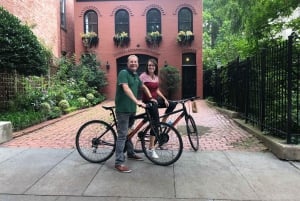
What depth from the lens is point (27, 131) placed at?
948 centimetres

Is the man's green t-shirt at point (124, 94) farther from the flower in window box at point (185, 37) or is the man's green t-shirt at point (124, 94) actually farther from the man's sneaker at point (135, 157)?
the flower in window box at point (185, 37)

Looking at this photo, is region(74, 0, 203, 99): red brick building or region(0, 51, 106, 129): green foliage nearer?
region(0, 51, 106, 129): green foliage

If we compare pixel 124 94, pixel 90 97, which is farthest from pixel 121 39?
pixel 124 94

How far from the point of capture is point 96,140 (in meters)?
6.12

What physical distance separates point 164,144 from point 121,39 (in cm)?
1746

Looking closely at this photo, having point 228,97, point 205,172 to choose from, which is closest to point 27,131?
point 205,172

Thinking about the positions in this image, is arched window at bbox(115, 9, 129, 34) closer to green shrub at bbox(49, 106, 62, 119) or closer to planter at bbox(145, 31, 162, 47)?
planter at bbox(145, 31, 162, 47)

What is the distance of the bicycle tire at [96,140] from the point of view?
608 cm

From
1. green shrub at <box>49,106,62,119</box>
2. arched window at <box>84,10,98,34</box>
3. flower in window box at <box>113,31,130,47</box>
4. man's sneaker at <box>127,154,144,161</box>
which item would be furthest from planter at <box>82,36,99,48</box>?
man's sneaker at <box>127,154,144,161</box>

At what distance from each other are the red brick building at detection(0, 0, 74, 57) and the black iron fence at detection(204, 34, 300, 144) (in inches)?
336

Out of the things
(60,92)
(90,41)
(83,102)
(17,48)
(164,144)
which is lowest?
(164,144)

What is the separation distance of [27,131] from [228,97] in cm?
761

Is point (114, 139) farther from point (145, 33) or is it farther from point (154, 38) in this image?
point (145, 33)

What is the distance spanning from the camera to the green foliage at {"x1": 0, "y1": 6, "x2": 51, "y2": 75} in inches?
393
